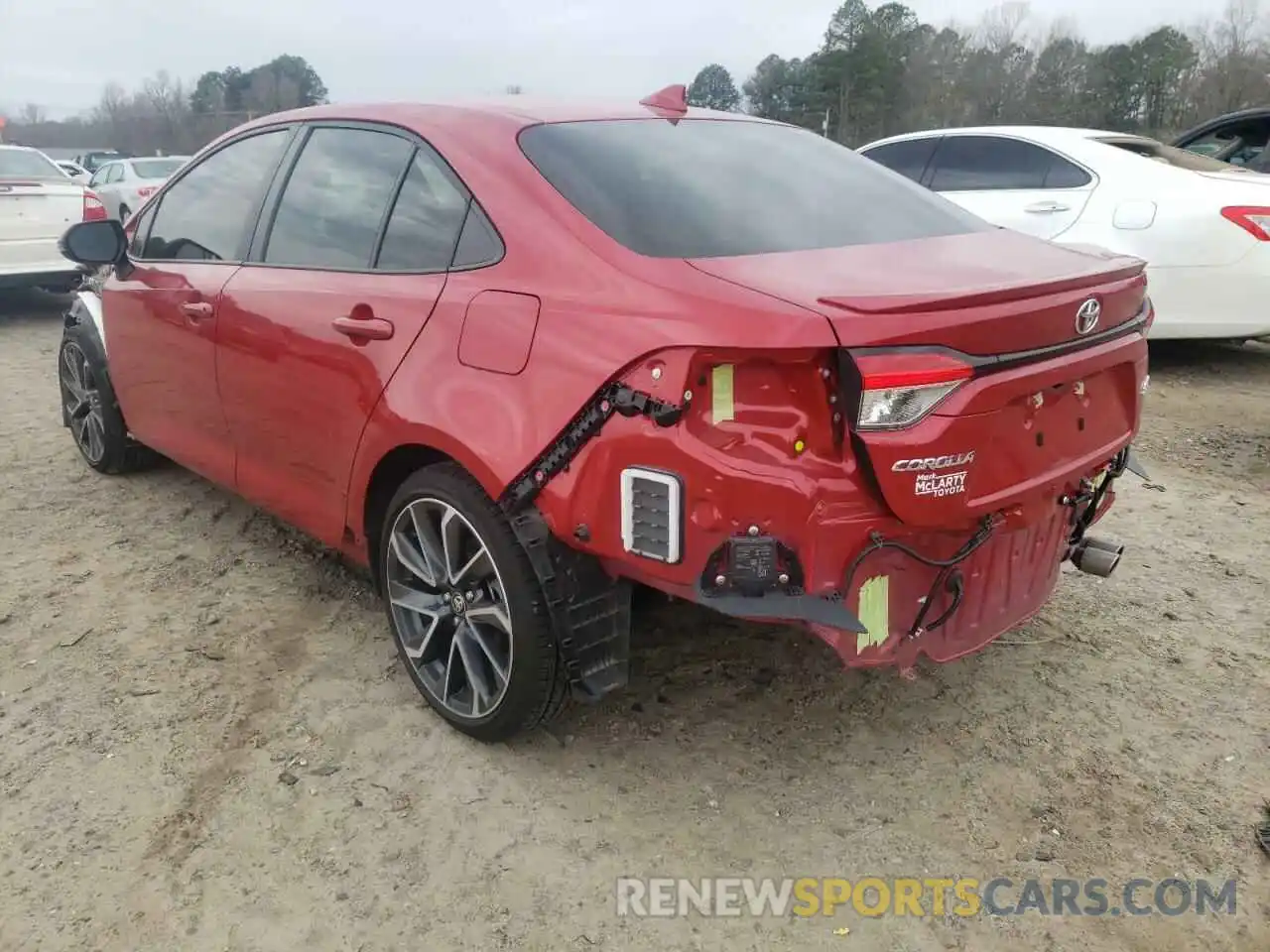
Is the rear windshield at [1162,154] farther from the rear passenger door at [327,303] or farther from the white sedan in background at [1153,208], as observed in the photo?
the rear passenger door at [327,303]

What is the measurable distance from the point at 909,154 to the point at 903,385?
5944mm

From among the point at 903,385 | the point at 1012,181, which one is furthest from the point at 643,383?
the point at 1012,181

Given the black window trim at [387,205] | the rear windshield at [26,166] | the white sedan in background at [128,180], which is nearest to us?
the black window trim at [387,205]

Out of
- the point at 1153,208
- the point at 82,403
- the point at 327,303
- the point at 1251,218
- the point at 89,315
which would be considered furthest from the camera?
the point at 1153,208

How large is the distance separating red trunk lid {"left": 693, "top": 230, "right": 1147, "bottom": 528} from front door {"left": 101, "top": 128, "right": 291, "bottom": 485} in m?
2.02

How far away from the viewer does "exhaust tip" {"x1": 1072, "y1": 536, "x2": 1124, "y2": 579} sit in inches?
110

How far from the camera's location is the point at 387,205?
289 cm

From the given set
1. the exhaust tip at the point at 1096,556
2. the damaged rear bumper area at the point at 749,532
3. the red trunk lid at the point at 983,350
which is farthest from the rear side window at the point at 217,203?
the exhaust tip at the point at 1096,556

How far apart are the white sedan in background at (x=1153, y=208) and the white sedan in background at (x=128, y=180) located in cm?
1203

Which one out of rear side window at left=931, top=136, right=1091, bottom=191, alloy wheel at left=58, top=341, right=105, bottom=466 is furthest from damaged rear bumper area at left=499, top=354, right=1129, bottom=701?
rear side window at left=931, top=136, right=1091, bottom=191

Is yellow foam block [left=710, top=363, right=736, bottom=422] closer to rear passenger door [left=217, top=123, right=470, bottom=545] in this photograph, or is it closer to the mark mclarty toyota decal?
the mark mclarty toyota decal

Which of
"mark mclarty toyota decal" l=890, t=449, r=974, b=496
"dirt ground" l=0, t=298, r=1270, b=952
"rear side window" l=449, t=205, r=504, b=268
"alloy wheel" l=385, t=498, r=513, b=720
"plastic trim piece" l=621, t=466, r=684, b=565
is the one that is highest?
"rear side window" l=449, t=205, r=504, b=268

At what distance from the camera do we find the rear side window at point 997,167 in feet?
21.2

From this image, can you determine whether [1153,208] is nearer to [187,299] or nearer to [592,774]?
[592,774]
